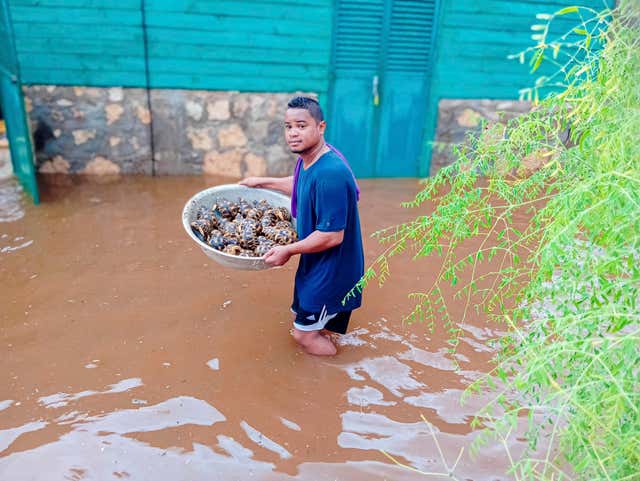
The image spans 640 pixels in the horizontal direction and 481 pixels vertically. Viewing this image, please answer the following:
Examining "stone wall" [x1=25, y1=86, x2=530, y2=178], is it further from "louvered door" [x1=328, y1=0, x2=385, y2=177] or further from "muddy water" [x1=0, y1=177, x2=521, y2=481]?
"muddy water" [x1=0, y1=177, x2=521, y2=481]

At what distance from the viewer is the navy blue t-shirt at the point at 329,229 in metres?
2.71

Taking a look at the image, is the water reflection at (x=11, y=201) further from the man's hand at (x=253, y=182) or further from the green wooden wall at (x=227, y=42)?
the man's hand at (x=253, y=182)

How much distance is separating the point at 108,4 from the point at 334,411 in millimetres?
4515

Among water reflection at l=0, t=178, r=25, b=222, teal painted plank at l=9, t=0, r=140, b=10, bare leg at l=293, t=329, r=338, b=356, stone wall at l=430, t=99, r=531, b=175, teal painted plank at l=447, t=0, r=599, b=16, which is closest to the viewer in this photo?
bare leg at l=293, t=329, r=338, b=356

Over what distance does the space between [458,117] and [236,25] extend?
2773 millimetres

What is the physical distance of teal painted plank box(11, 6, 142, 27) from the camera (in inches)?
200

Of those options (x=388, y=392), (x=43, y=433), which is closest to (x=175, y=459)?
(x=43, y=433)

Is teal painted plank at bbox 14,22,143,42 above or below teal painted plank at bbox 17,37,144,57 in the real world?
above

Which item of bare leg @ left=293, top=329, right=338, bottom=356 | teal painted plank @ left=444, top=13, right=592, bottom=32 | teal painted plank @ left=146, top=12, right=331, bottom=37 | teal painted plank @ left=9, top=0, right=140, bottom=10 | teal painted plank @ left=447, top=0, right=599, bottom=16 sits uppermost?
teal painted plank @ left=447, top=0, right=599, bottom=16

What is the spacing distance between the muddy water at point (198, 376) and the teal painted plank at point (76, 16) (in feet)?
6.94

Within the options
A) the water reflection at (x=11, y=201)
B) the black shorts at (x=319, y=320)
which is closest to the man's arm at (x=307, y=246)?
the black shorts at (x=319, y=320)

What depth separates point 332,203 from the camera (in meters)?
2.69

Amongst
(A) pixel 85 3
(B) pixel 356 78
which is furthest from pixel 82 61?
(B) pixel 356 78

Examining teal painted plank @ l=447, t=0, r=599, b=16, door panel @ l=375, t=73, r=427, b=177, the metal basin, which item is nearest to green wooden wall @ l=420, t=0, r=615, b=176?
teal painted plank @ l=447, t=0, r=599, b=16
